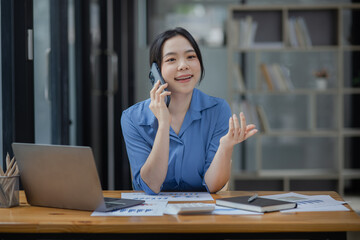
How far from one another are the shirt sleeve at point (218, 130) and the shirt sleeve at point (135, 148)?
252mm

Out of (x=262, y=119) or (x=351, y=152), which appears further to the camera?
(x=351, y=152)

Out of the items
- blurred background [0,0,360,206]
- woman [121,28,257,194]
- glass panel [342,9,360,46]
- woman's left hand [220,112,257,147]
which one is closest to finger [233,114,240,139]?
woman's left hand [220,112,257,147]

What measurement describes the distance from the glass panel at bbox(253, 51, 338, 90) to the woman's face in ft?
10.4

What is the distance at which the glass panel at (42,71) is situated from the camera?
2.60 meters

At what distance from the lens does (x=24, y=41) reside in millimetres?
2227

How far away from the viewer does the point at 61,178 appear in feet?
4.87

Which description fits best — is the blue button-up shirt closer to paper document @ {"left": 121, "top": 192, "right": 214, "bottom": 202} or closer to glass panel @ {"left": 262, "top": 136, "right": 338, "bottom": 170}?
paper document @ {"left": 121, "top": 192, "right": 214, "bottom": 202}

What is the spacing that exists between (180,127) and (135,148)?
0.74 feet

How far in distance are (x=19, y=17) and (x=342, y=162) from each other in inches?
139

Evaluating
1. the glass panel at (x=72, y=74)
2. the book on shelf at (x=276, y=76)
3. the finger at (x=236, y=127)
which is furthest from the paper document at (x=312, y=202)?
the book on shelf at (x=276, y=76)

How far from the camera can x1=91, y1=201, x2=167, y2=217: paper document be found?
4.71 feet

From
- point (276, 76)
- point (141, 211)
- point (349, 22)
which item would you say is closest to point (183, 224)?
point (141, 211)

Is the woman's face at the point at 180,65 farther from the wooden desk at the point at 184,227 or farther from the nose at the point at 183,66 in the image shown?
the wooden desk at the point at 184,227

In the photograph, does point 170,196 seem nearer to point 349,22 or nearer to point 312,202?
point 312,202
